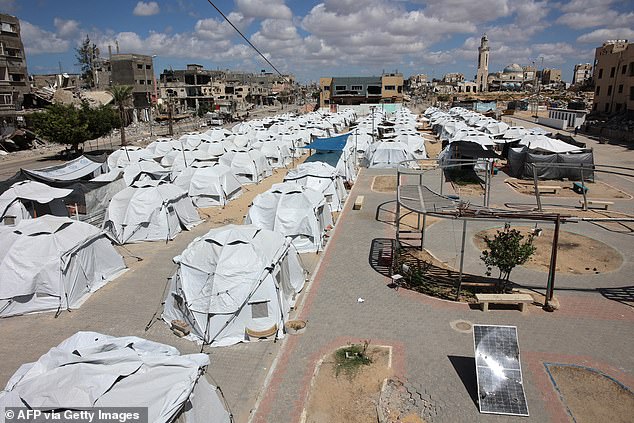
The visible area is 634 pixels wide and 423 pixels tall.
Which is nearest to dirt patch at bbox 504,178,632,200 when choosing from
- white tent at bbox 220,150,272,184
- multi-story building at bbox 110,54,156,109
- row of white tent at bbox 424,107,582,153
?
row of white tent at bbox 424,107,582,153

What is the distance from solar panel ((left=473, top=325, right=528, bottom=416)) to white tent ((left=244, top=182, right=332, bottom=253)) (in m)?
7.88

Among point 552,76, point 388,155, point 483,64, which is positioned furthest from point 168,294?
point 552,76

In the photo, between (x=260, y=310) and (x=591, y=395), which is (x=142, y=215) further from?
(x=591, y=395)

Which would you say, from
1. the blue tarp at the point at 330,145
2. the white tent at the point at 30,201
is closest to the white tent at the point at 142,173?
the white tent at the point at 30,201

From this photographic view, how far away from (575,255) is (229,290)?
38.8ft

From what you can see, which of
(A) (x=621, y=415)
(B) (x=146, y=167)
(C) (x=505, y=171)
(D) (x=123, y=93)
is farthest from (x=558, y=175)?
(D) (x=123, y=93)

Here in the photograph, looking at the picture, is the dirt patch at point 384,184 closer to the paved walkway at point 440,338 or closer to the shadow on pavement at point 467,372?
the paved walkway at point 440,338

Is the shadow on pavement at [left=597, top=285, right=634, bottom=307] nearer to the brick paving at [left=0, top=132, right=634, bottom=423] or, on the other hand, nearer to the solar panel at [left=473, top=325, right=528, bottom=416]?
the brick paving at [left=0, top=132, right=634, bottom=423]

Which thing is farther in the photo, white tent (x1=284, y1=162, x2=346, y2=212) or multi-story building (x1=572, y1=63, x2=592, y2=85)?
multi-story building (x1=572, y1=63, x2=592, y2=85)

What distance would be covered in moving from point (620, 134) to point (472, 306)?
40.7 m

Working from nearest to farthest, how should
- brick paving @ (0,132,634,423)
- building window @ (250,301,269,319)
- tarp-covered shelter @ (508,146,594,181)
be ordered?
brick paving @ (0,132,634,423)
building window @ (250,301,269,319)
tarp-covered shelter @ (508,146,594,181)

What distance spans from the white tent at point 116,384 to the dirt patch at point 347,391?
1.85 m

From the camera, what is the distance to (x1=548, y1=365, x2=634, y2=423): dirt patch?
7492mm

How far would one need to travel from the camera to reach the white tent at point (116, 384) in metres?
5.77
